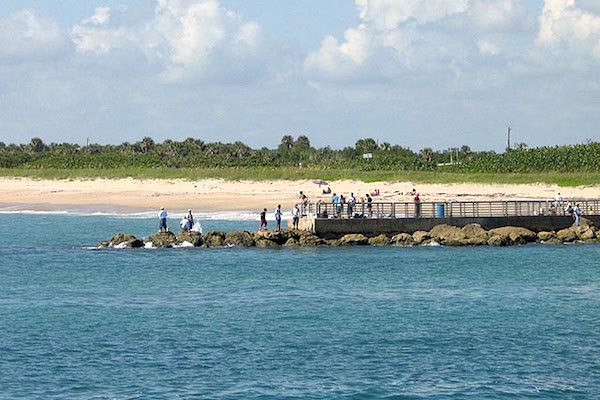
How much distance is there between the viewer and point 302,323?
32812 mm

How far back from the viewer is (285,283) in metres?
40.9

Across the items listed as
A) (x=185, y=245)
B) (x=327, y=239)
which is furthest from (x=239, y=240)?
(x=327, y=239)

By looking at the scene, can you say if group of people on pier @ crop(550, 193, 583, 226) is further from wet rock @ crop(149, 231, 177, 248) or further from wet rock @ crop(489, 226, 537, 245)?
wet rock @ crop(149, 231, 177, 248)

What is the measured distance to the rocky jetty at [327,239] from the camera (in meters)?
51.6

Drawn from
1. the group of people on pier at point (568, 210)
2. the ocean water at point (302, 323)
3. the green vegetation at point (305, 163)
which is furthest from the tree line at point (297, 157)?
the ocean water at point (302, 323)

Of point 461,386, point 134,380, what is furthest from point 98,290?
point 461,386

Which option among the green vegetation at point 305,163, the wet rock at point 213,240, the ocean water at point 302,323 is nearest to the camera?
the ocean water at point 302,323

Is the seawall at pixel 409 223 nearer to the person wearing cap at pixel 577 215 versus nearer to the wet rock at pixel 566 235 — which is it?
the person wearing cap at pixel 577 215

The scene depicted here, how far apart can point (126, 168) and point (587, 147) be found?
1544 inches

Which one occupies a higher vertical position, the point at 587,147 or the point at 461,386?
the point at 587,147

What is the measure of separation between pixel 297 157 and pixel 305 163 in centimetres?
678

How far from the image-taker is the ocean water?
25.8 meters

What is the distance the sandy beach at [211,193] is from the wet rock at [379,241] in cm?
2305

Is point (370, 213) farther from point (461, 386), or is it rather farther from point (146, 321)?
point (461, 386)
